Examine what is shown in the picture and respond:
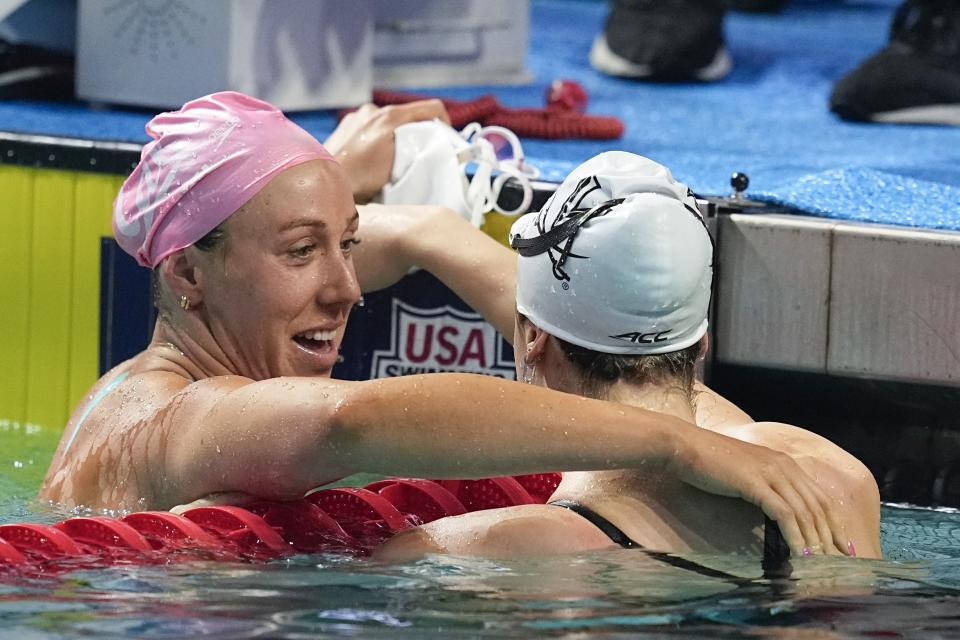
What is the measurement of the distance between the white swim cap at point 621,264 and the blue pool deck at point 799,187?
3.70 feet

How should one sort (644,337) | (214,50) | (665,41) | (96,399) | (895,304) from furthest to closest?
(665,41) → (214,50) → (895,304) → (96,399) → (644,337)

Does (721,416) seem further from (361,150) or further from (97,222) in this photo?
(97,222)

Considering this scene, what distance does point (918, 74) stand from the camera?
541cm

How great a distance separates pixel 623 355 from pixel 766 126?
306 centimetres

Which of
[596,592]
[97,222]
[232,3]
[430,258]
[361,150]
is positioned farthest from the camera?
[232,3]

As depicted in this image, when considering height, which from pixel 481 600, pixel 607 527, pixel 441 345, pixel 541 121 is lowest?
pixel 481 600

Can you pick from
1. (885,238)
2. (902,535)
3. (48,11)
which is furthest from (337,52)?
(902,535)

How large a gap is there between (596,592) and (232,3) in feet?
9.84

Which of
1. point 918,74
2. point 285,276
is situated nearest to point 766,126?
point 918,74

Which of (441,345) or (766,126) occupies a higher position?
(766,126)

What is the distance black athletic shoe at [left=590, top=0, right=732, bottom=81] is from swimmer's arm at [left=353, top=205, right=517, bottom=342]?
8.75 feet

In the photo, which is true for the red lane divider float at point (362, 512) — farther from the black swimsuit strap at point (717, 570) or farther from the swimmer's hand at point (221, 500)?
the black swimsuit strap at point (717, 570)

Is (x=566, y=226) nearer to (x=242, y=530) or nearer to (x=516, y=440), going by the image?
(x=516, y=440)

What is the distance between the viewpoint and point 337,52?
547 centimetres
